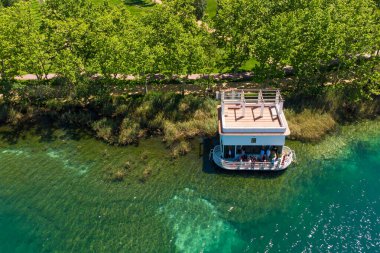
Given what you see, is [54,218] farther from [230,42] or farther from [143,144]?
[230,42]

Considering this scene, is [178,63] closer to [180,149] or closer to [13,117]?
[180,149]

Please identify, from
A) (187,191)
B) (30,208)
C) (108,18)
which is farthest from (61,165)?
(108,18)

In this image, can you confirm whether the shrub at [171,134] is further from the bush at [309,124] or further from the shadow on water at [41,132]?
the bush at [309,124]

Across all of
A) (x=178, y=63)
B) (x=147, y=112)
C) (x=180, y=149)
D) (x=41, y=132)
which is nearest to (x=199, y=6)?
(x=178, y=63)

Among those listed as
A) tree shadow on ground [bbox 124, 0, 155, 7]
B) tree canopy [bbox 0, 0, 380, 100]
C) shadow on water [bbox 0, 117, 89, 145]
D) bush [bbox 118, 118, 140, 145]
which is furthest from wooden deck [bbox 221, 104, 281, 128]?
tree shadow on ground [bbox 124, 0, 155, 7]

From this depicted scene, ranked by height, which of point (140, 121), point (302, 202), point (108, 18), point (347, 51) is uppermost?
point (108, 18)

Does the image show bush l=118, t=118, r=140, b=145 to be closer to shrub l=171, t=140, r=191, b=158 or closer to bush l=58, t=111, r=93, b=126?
bush l=58, t=111, r=93, b=126
